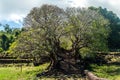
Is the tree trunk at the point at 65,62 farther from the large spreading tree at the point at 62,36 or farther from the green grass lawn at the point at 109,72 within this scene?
the green grass lawn at the point at 109,72

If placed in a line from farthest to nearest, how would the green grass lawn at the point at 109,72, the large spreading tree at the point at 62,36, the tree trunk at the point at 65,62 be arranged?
the tree trunk at the point at 65,62, the large spreading tree at the point at 62,36, the green grass lawn at the point at 109,72

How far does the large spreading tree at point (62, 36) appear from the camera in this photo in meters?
40.0

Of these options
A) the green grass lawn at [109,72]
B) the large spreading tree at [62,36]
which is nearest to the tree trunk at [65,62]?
the large spreading tree at [62,36]

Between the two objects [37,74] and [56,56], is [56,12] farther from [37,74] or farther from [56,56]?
[37,74]

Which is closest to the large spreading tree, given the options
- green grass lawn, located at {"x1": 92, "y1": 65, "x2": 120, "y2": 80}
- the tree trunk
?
the tree trunk

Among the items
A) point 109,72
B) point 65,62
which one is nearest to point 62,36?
point 65,62

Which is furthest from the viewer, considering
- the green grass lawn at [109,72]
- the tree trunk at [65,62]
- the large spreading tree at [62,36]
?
the tree trunk at [65,62]

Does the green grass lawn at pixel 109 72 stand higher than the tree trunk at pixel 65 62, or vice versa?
the tree trunk at pixel 65 62

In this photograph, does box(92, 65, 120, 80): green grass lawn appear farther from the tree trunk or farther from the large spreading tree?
the tree trunk

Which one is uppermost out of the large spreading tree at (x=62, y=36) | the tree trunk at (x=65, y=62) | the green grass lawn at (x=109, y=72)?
the large spreading tree at (x=62, y=36)

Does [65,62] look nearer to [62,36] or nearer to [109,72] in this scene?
[62,36]

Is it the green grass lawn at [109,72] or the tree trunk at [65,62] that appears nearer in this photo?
the green grass lawn at [109,72]

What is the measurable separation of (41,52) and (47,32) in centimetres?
260

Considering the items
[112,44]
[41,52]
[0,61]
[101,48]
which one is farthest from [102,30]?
[112,44]
